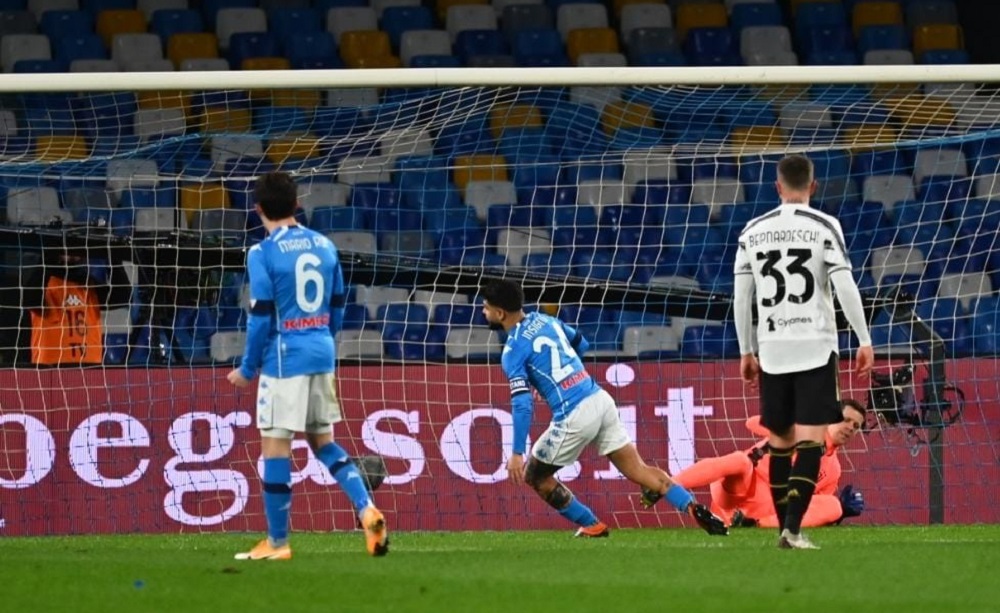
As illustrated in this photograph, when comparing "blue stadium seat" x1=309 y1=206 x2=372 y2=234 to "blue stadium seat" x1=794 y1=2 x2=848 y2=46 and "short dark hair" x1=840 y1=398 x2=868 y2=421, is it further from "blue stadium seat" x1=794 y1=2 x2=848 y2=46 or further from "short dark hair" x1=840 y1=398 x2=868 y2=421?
"blue stadium seat" x1=794 y1=2 x2=848 y2=46

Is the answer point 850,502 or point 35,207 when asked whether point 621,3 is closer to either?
point 35,207

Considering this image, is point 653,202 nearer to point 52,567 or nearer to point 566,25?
point 566,25

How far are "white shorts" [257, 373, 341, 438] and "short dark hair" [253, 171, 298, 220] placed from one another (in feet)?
2.33

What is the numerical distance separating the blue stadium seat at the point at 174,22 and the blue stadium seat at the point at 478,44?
2467mm

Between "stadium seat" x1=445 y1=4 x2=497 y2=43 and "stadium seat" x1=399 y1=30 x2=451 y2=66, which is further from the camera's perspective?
"stadium seat" x1=445 y1=4 x2=497 y2=43

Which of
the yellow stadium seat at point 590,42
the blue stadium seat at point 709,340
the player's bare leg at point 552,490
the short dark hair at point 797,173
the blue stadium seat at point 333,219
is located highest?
the yellow stadium seat at point 590,42

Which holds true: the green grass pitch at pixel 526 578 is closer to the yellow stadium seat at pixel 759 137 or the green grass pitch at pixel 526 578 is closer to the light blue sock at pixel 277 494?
the light blue sock at pixel 277 494

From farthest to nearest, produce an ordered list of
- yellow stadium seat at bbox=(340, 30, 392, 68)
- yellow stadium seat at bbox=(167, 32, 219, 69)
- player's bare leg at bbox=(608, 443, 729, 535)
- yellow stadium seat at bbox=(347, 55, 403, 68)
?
yellow stadium seat at bbox=(340, 30, 392, 68) < yellow stadium seat at bbox=(347, 55, 403, 68) < yellow stadium seat at bbox=(167, 32, 219, 69) < player's bare leg at bbox=(608, 443, 729, 535)

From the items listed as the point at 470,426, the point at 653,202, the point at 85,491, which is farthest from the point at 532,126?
the point at 85,491

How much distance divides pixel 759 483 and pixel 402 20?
771 cm

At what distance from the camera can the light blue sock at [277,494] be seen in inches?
303

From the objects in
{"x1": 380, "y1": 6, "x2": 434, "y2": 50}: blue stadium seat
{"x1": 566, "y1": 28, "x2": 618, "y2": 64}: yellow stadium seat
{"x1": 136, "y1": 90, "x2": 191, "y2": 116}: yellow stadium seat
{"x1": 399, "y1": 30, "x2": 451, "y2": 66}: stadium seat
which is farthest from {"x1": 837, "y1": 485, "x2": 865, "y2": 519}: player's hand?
{"x1": 380, "y1": 6, "x2": 434, "y2": 50}: blue stadium seat

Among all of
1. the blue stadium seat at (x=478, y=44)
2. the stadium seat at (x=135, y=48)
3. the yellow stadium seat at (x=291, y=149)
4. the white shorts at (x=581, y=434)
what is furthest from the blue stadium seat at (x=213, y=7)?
the white shorts at (x=581, y=434)

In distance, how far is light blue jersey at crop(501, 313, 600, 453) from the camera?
9.48 meters
